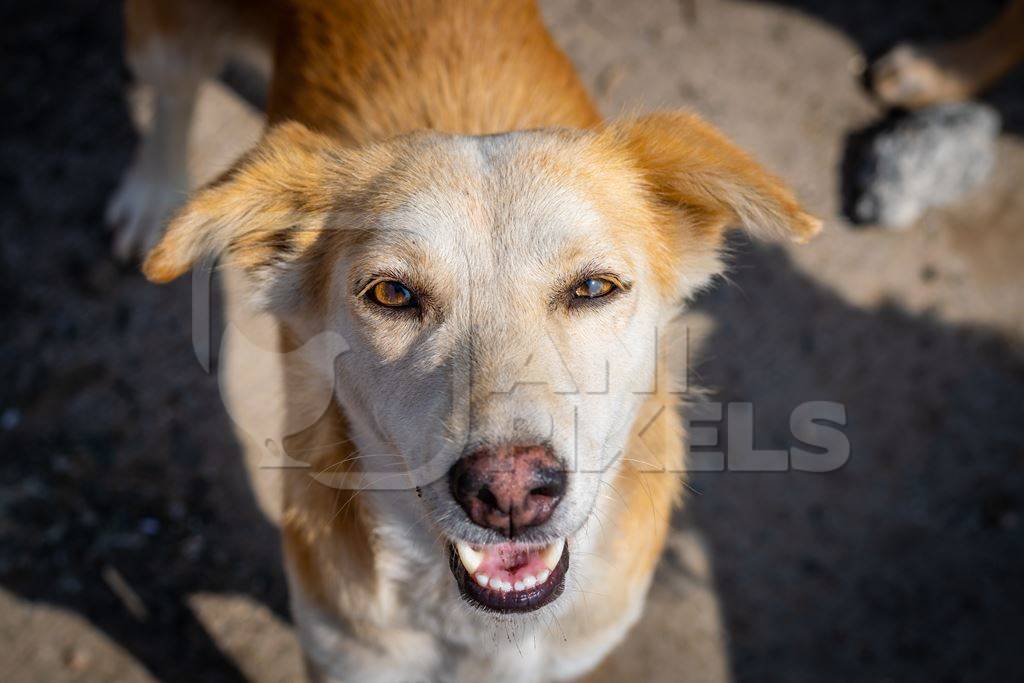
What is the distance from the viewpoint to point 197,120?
15.0ft

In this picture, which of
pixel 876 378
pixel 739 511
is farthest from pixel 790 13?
pixel 739 511

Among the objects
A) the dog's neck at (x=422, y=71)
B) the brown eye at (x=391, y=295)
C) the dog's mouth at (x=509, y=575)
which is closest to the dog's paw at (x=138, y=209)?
the dog's neck at (x=422, y=71)

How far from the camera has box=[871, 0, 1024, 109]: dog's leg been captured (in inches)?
180

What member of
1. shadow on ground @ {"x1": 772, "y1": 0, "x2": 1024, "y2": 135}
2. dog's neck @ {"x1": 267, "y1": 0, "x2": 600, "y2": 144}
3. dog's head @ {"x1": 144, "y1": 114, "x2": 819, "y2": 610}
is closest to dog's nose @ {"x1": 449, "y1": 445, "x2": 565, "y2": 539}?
dog's head @ {"x1": 144, "y1": 114, "x2": 819, "y2": 610}

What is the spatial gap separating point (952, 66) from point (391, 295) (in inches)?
148

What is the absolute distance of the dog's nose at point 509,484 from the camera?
197cm

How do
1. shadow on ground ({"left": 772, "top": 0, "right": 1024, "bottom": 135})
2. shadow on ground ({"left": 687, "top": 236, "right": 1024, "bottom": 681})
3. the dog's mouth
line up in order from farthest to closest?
shadow on ground ({"left": 772, "top": 0, "right": 1024, "bottom": 135}) < shadow on ground ({"left": 687, "top": 236, "right": 1024, "bottom": 681}) < the dog's mouth

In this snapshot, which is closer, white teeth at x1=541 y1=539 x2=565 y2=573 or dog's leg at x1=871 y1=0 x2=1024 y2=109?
white teeth at x1=541 y1=539 x2=565 y2=573

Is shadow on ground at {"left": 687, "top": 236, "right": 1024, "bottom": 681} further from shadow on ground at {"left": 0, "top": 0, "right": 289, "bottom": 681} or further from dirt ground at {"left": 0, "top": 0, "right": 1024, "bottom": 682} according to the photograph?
shadow on ground at {"left": 0, "top": 0, "right": 289, "bottom": 681}

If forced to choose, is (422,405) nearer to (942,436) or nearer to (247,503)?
(247,503)

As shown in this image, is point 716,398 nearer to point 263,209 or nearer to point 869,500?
point 869,500

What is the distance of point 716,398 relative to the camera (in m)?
4.22

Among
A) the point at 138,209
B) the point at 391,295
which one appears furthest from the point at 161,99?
the point at 391,295

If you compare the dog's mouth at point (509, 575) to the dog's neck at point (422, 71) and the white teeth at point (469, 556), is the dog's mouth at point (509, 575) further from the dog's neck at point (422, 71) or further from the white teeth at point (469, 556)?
the dog's neck at point (422, 71)
